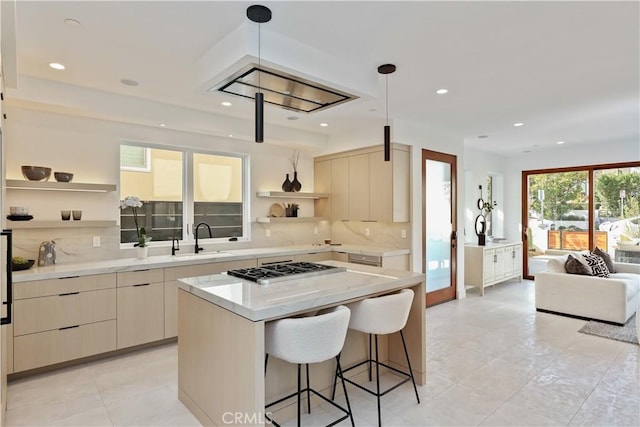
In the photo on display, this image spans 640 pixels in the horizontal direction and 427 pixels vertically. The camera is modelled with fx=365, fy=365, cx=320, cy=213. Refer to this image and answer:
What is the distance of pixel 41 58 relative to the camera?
291cm

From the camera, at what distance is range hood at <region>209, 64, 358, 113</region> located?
2.47 metres

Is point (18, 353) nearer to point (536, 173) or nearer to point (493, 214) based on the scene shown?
point (493, 214)

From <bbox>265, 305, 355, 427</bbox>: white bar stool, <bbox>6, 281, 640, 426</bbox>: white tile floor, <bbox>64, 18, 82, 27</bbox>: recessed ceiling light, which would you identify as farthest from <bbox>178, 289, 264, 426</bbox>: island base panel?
<bbox>64, 18, 82, 27</bbox>: recessed ceiling light

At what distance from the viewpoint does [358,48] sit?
9.07ft

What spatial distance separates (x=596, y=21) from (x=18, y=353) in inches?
197

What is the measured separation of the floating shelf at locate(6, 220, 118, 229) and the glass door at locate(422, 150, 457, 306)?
159 inches

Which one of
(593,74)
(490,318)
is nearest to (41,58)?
(593,74)

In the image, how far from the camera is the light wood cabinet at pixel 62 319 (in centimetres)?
304

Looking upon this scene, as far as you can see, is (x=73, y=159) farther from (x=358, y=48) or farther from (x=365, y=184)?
(x=365, y=184)

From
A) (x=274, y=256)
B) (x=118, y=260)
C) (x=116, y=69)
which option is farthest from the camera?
(x=274, y=256)

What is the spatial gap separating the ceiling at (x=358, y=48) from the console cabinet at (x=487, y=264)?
111 inches

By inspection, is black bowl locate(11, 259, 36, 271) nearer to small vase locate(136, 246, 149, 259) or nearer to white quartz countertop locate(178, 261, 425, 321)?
small vase locate(136, 246, 149, 259)

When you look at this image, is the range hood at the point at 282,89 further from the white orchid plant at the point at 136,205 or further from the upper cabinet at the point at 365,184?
the upper cabinet at the point at 365,184

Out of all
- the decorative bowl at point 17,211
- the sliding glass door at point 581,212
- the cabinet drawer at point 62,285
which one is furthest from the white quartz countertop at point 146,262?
the sliding glass door at point 581,212
